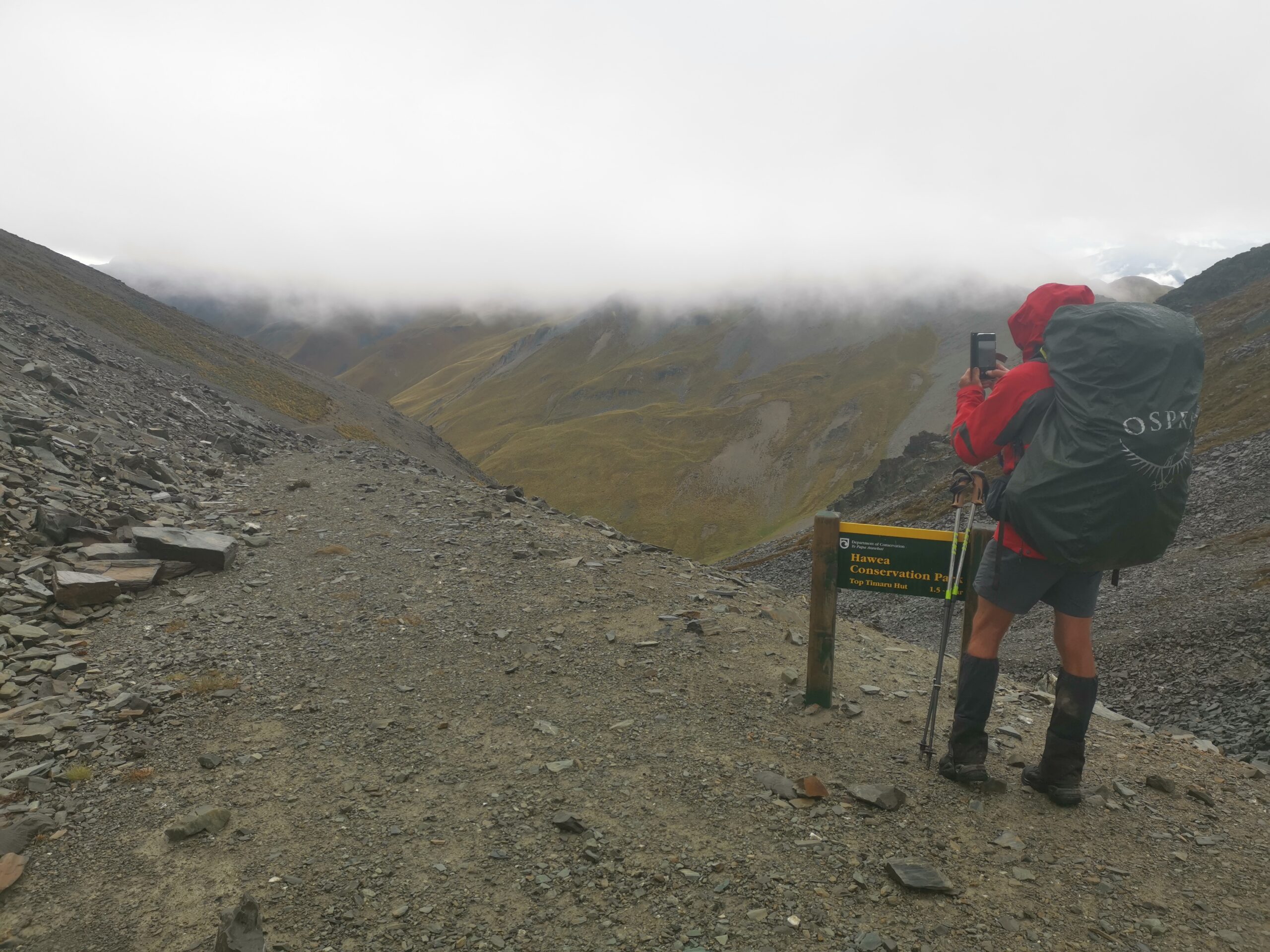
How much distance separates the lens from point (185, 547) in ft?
34.3

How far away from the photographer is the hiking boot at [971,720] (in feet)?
17.9

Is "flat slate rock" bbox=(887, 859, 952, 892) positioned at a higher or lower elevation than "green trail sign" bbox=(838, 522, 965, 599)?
lower

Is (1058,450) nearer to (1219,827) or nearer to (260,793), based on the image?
(1219,827)

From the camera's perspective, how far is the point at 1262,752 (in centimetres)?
907

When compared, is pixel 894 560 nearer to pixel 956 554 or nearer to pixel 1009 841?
pixel 956 554

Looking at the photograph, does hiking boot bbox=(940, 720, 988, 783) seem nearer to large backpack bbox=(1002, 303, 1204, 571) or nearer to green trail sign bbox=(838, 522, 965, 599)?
green trail sign bbox=(838, 522, 965, 599)

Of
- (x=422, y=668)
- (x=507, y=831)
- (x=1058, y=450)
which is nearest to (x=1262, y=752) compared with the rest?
(x=1058, y=450)

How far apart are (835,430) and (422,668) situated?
148m

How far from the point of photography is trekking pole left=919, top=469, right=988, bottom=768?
18.7 feet

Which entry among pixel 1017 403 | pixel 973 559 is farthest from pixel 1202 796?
pixel 1017 403

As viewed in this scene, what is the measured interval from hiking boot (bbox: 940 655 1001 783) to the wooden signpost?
915 millimetres

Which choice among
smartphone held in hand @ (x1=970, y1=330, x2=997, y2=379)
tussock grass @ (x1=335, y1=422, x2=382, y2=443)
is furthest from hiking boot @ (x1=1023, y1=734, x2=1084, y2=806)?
tussock grass @ (x1=335, y1=422, x2=382, y2=443)

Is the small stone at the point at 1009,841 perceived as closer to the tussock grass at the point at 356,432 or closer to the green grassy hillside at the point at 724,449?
the tussock grass at the point at 356,432

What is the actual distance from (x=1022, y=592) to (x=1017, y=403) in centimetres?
141
